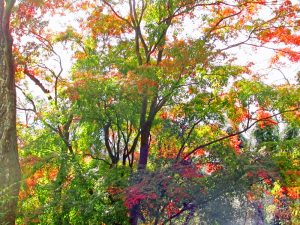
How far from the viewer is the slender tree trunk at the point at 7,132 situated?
23.5 ft

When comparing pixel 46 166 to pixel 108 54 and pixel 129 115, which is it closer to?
pixel 129 115

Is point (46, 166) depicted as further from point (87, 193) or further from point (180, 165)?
point (180, 165)

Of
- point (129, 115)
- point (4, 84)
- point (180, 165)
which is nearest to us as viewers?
point (4, 84)

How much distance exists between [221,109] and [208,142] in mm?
946

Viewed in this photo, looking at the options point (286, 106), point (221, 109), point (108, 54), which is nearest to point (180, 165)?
point (221, 109)

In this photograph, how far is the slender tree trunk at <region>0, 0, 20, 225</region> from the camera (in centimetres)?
717

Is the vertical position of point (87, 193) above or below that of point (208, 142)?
below

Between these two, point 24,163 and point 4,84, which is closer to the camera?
point 4,84

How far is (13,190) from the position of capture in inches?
282

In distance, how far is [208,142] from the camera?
10172 mm

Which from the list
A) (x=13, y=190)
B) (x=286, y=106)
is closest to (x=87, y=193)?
(x=13, y=190)

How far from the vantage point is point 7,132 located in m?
7.36

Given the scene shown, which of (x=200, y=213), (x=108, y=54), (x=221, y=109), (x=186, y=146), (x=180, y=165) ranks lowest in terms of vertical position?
(x=200, y=213)

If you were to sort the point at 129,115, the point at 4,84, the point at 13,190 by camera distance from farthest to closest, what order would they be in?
the point at 129,115 → the point at 4,84 → the point at 13,190
